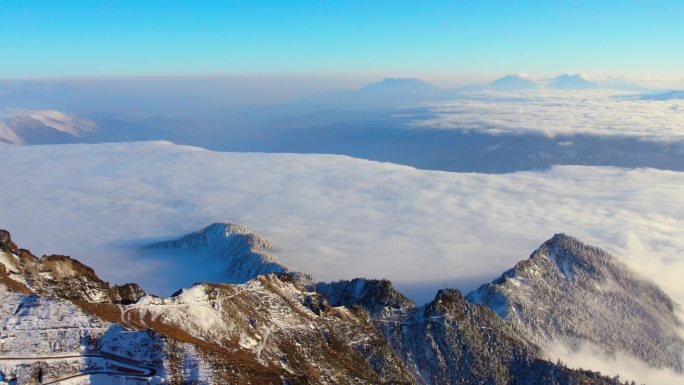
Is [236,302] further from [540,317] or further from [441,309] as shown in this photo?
[540,317]

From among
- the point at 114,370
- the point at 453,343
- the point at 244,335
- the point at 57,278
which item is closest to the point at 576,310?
the point at 453,343

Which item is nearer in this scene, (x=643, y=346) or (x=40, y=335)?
(x=40, y=335)

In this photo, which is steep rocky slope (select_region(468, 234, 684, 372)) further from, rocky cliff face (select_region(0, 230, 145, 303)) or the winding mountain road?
the winding mountain road

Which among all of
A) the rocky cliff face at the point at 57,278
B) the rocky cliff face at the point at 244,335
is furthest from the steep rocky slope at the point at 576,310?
the rocky cliff face at the point at 57,278

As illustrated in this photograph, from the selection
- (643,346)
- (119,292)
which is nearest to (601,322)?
(643,346)

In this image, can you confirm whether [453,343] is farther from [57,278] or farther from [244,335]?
[57,278]

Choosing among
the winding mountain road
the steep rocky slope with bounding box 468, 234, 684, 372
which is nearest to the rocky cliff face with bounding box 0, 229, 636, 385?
the winding mountain road
